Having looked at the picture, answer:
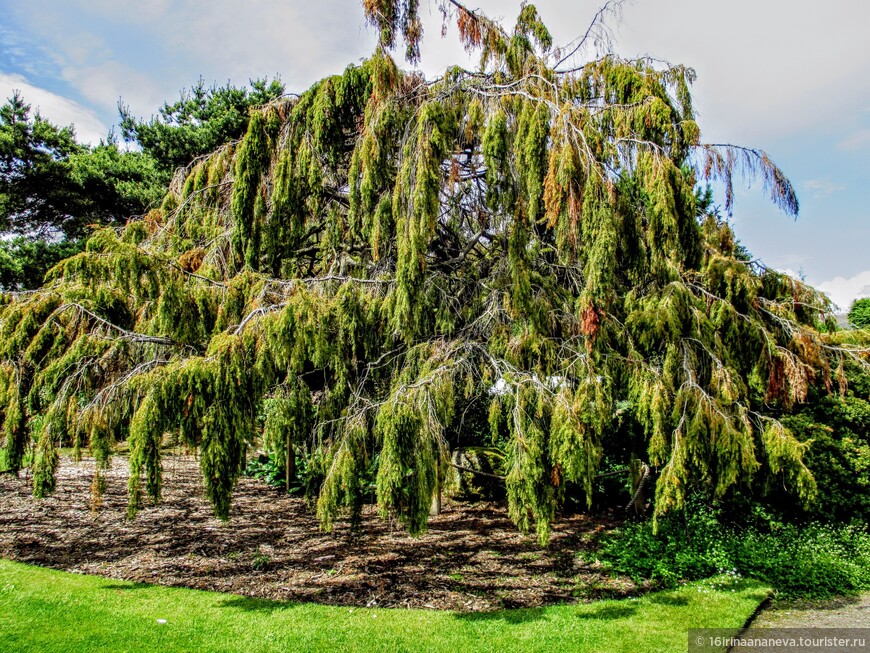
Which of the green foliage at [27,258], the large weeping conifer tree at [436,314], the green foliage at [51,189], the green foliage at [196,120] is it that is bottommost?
the large weeping conifer tree at [436,314]

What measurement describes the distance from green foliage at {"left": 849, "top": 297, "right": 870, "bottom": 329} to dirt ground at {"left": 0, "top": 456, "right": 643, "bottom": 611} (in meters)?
10.1

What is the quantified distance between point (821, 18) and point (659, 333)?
3.37m

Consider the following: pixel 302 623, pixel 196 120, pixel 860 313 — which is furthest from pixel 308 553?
pixel 860 313

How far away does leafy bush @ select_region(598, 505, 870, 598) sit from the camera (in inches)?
214

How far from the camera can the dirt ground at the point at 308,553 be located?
5.03 m

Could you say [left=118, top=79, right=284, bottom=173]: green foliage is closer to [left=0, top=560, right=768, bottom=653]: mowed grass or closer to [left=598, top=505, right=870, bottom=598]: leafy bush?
[left=0, top=560, right=768, bottom=653]: mowed grass

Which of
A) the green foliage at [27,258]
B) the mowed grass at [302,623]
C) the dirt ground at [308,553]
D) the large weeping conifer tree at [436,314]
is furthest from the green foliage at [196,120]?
the mowed grass at [302,623]

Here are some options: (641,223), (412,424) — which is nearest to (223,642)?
(412,424)

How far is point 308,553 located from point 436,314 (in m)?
3.14

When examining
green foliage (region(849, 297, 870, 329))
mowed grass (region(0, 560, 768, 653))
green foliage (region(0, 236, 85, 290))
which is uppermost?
green foliage (region(0, 236, 85, 290))

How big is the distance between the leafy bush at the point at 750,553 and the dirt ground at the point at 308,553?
17.6 inches

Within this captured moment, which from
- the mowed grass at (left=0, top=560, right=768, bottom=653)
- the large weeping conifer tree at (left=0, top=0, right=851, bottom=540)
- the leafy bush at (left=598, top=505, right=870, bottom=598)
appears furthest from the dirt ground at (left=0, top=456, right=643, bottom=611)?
the large weeping conifer tree at (left=0, top=0, right=851, bottom=540)

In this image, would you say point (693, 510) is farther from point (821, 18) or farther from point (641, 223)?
point (821, 18)

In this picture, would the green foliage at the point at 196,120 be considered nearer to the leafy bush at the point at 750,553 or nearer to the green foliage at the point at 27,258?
the green foliage at the point at 27,258
